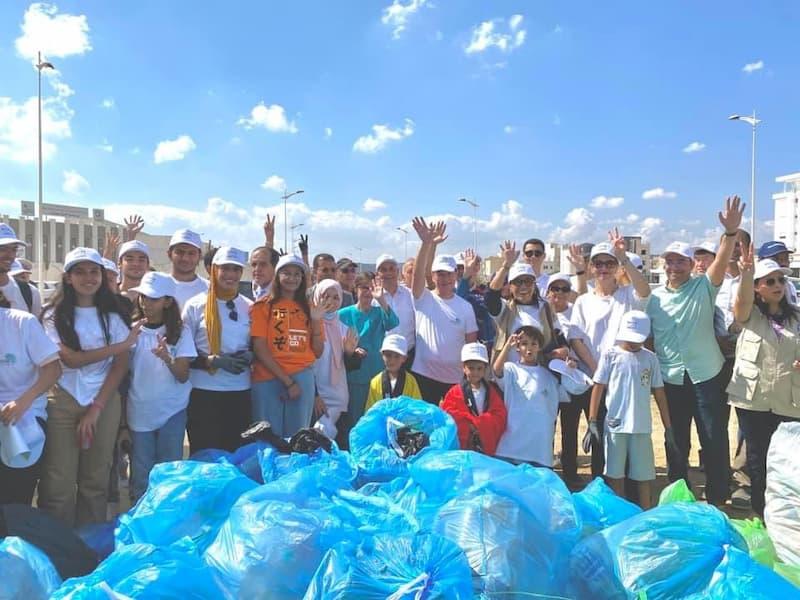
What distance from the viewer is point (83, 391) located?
10.6 ft

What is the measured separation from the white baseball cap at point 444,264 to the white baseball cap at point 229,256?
1.50m

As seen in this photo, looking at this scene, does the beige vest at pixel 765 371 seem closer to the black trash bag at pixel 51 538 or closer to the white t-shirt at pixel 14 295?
the black trash bag at pixel 51 538

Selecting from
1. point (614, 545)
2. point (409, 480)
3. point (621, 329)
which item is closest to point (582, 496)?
point (614, 545)

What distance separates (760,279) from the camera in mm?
3873

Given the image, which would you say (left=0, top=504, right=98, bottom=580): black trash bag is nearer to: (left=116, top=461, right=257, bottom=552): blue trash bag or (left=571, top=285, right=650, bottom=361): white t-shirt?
(left=116, top=461, right=257, bottom=552): blue trash bag

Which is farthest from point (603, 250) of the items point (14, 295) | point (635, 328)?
point (14, 295)

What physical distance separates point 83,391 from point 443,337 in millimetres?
2412

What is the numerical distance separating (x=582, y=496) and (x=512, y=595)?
90 centimetres

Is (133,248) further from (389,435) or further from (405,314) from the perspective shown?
(389,435)

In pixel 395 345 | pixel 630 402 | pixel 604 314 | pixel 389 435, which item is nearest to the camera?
pixel 389 435

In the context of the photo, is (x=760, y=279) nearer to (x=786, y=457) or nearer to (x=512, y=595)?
(x=786, y=457)

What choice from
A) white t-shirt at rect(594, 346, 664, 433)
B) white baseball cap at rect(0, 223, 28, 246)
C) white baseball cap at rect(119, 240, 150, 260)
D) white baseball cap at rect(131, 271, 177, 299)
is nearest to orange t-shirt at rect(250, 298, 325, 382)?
white baseball cap at rect(131, 271, 177, 299)

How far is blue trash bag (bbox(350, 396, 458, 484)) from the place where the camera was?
2.92m

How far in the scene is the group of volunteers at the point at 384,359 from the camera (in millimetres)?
3211
